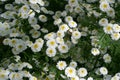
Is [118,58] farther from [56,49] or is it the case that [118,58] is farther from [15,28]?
[15,28]

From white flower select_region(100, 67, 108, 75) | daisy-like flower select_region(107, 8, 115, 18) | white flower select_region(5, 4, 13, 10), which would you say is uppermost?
white flower select_region(5, 4, 13, 10)

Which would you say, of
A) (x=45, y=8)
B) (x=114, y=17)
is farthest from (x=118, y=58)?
(x=45, y=8)

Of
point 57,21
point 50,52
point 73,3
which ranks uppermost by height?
point 73,3

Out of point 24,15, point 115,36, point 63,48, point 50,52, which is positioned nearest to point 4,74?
point 50,52

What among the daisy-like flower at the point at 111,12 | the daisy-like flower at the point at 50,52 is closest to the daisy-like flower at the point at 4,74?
the daisy-like flower at the point at 50,52

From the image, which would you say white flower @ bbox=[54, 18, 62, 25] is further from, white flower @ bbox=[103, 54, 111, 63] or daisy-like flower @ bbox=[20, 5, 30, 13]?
white flower @ bbox=[103, 54, 111, 63]

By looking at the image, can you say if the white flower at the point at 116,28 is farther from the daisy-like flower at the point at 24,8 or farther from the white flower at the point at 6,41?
the white flower at the point at 6,41

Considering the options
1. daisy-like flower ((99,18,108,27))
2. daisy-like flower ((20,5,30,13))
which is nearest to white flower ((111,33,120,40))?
daisy-like flower ((99,18,108,27))

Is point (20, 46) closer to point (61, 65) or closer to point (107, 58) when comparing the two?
point (61, 65)
